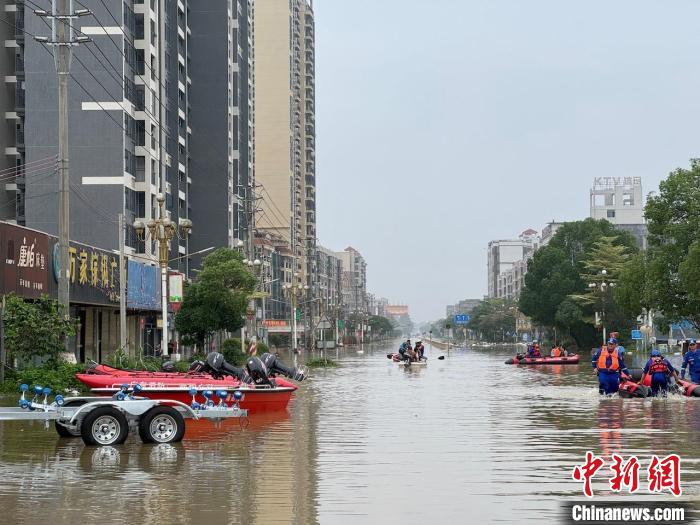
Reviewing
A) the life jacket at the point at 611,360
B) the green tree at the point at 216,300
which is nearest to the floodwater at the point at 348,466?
the life jacket at the point at 611,360

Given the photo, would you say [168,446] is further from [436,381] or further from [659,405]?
[436,381]

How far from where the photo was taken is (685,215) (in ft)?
228

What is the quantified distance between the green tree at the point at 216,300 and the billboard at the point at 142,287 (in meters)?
1.95

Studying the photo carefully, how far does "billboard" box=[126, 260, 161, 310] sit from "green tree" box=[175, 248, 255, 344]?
1.95 meters

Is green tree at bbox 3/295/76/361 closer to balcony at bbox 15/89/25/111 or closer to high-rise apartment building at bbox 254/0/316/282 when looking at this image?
balcony at bbox 15/89/25/111

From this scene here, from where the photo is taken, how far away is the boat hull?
22891 mm

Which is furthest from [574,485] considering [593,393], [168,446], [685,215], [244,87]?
[244,87]

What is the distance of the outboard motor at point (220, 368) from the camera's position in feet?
85.1

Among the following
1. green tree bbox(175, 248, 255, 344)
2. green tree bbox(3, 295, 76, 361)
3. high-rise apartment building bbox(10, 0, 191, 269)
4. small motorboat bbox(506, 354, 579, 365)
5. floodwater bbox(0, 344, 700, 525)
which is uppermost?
high-rise apartment building bbox(10, 0, 191, 269)

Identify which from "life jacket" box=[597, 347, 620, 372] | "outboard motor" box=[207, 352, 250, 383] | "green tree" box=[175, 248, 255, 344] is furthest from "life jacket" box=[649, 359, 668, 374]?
"green tree" box=[175, 248, 255, 344]

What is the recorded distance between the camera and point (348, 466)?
16531 millimetres

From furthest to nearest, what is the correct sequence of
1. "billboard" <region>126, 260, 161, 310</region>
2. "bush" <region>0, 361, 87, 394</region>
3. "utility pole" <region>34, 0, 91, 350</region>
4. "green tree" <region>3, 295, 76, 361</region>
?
"billboard" <region>126, 260, 161, 310</region>
"utility pole" <region>34, 0, 91, 350</region>
"green tree" <region>3, 295, 76, 361</region>
"bush" <region>0, 361, 87, 394</region>

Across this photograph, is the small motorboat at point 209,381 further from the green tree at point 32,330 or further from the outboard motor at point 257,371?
the green tree at point 32,330

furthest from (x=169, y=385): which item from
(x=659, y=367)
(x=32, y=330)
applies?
(x=659, y=367)
